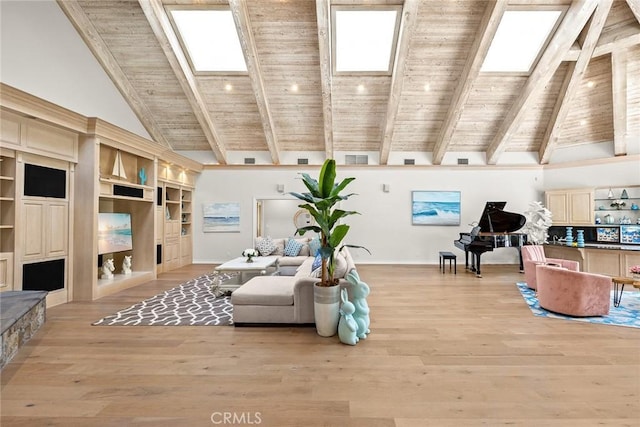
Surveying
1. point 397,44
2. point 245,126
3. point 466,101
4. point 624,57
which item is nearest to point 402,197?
point 466,101

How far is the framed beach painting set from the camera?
817 centimetres

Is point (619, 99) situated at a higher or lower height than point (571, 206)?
higher

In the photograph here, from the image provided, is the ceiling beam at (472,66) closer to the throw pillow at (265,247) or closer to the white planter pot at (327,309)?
the throw pillow at (265,247)

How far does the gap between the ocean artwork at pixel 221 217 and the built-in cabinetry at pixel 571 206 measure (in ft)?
28.0

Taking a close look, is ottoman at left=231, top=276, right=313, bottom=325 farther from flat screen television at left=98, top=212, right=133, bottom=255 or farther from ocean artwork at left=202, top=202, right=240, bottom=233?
ocean artwork at left=202, top=202, right=240, bottom=233

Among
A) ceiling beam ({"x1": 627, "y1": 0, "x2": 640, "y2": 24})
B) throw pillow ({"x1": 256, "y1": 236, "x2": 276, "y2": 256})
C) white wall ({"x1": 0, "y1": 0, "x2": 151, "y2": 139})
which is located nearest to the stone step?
white wall ({"x1": 0, "y1": 0, "x2": 151, "y2": 139})

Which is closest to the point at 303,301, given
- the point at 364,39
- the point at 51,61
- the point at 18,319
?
the point at 18,319

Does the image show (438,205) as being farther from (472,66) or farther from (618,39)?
(618,39)

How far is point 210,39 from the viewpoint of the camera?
5680mm

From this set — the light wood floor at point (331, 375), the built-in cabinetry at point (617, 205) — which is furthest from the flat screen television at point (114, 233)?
the built-in cabinetry at point (617, 205)

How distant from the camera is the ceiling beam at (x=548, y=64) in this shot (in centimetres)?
511

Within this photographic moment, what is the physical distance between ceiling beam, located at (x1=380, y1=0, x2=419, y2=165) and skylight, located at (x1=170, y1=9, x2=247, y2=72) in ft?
10.2

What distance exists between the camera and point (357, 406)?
207 cm

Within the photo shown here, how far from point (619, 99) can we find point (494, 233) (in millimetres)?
3814
